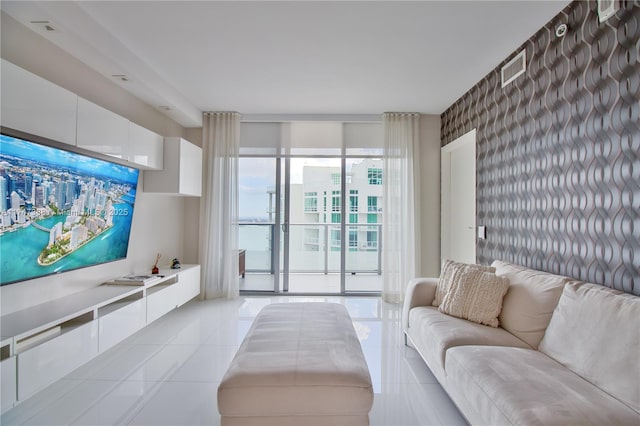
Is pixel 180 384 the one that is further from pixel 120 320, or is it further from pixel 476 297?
pixel 476 297

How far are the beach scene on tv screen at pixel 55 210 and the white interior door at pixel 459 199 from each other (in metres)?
3.68

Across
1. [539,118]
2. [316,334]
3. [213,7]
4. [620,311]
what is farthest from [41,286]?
[539,118]

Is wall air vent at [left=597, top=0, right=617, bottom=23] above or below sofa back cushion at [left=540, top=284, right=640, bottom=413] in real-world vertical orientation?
above

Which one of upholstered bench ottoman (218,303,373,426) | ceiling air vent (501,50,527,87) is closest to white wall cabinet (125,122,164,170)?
upholstered bench ottoman (218,303,373,426)

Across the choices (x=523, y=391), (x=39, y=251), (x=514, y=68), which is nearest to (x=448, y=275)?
(x=523, y=391)

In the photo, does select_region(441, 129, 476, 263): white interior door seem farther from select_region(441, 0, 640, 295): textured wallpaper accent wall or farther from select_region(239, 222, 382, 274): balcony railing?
select_region(239, 222, 382, 274): balcony railing

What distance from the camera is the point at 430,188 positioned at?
4.56m

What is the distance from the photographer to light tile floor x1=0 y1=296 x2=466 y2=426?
1886mm

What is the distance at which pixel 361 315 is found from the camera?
3.83m

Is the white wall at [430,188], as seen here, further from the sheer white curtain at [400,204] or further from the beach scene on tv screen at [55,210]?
the beach scene on tv screen at [55,210]

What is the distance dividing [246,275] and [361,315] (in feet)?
6.59

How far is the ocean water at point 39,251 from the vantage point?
1886mm

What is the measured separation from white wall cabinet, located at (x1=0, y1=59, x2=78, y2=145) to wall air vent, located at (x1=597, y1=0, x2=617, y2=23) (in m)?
3.35

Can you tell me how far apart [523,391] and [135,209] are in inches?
141
